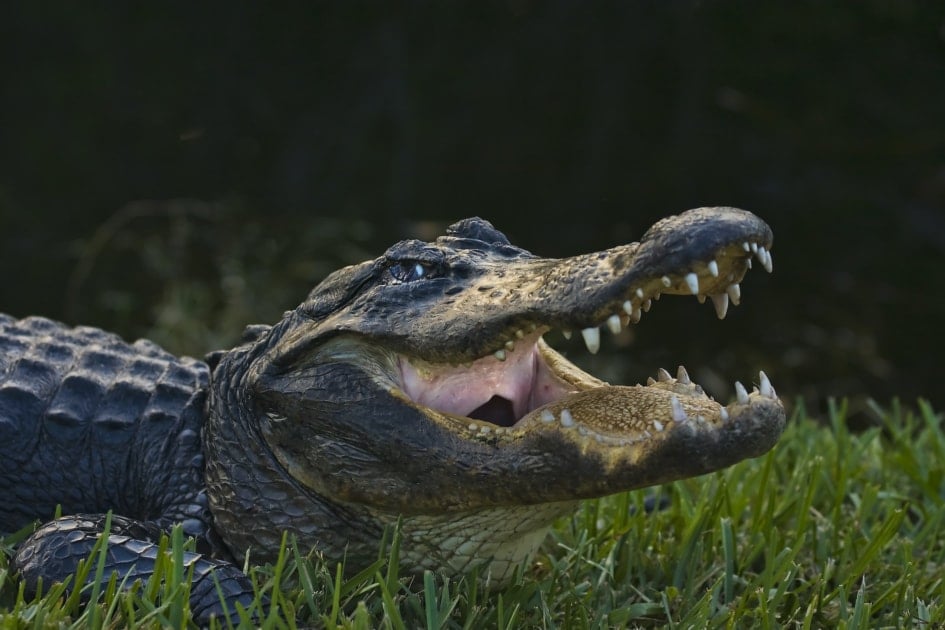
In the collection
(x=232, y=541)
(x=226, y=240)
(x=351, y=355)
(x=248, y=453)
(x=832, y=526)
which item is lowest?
(x=832, y=526)

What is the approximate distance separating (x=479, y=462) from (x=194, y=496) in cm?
85

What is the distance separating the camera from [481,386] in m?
2.48

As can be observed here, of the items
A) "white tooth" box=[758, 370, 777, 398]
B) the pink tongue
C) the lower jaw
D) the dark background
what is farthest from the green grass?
the dark background

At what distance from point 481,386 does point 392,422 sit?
288mm

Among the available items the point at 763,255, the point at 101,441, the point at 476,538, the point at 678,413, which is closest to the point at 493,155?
the point at 101,441

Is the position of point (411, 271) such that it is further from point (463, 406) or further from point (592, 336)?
point (592, 336)

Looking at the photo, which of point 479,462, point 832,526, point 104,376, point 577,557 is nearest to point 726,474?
point 832,526

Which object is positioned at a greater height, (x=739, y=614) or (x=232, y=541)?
(x=232, y=541)

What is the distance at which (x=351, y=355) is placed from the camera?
2.41 metres

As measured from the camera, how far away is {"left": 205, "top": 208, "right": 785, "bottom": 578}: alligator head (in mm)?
1973

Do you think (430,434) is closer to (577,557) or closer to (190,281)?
(577,557)

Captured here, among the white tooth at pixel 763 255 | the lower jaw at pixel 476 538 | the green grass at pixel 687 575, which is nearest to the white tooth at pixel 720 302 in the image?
the white tooth at pixel 763 255

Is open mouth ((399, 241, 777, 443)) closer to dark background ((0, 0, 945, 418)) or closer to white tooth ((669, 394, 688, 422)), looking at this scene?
white tooth ((669, 394, 688, 422))

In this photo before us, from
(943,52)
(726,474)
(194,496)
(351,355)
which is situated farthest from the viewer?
(943,52)
